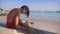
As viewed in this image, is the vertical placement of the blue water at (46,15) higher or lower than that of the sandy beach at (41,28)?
higher

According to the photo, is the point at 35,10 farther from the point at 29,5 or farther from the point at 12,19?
the point at 12,19

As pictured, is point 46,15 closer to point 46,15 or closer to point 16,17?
point 46,15

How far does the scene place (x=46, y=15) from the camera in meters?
1.46

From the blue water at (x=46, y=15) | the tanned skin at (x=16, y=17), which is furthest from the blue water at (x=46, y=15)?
the tanned skin at (x=16, y=17)

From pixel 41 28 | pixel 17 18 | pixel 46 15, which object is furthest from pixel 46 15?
pixel 17 18

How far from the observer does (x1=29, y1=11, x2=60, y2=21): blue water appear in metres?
1.44

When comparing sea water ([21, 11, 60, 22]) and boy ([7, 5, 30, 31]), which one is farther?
boy ([7, 5, 30, 31])

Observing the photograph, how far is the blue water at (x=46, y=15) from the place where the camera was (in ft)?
4.71

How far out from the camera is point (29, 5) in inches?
61.4

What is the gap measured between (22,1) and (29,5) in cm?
9

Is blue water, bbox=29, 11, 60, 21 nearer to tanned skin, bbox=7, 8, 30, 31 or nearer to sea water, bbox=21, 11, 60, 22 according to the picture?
sea water, bbox=21, 11, 60, 22

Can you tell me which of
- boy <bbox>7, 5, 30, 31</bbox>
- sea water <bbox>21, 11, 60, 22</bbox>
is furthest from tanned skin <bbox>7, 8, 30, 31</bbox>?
sea water <bbox>21, 11, 60, 22</bbox>

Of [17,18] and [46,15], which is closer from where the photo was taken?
[46,15]

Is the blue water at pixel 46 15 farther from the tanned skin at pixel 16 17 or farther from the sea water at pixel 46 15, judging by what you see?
the tanned skin at pixel 16 17
